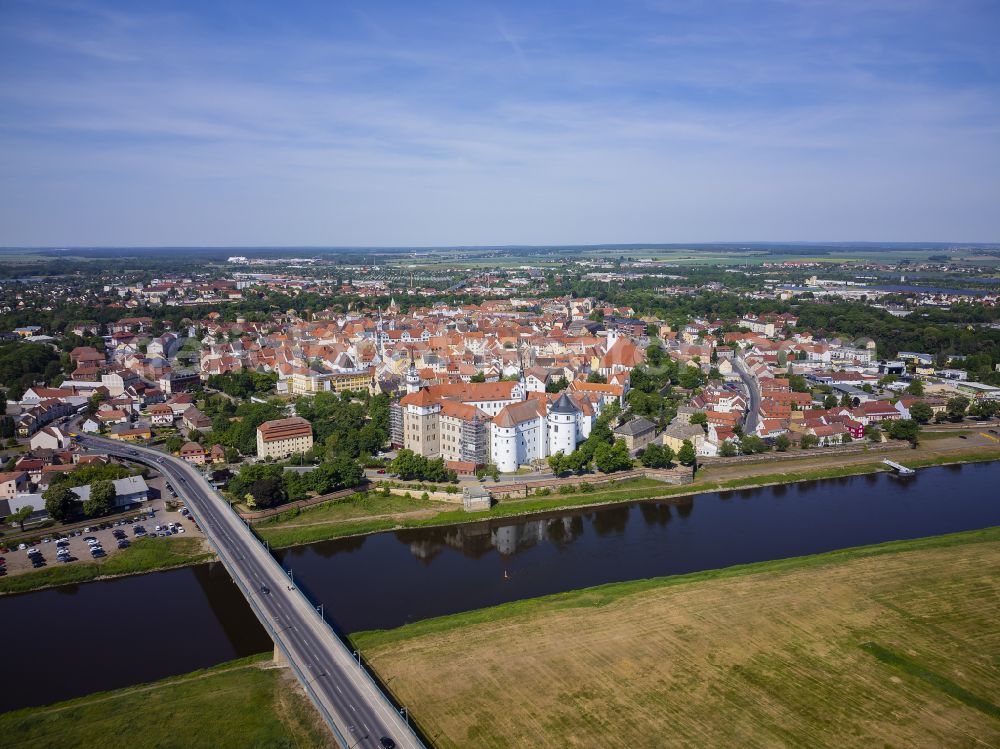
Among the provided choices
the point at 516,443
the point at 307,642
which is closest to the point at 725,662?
the point at 307,642

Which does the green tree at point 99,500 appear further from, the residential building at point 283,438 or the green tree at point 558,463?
the green tree at point 558,463

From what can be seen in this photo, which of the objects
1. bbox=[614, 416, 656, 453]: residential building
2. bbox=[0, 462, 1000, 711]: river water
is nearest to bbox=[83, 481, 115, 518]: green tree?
bbox=[0, 462, 1000, 711]: river water

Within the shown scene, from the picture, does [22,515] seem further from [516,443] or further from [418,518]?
[516,443]

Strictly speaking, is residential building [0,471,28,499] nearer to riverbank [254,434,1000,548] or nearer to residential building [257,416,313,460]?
residential building [257,416,313,460]

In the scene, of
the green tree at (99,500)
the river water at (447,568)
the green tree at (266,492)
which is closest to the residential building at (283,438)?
the green tree at (266,492)

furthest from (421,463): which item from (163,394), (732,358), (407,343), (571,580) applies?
(732,358)

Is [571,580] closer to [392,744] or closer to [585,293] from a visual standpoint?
[392,744]
